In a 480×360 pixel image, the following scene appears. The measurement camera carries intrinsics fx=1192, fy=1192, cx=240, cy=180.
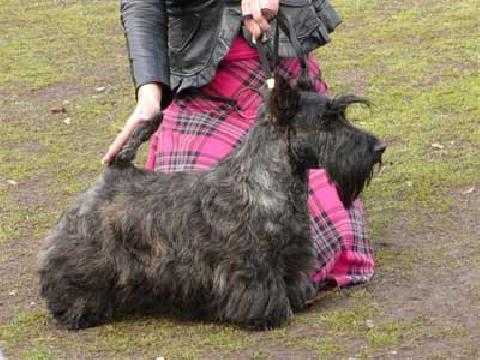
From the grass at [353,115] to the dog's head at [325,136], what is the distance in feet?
2.29

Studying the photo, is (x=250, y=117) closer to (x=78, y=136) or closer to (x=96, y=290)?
(x=96, y=290)

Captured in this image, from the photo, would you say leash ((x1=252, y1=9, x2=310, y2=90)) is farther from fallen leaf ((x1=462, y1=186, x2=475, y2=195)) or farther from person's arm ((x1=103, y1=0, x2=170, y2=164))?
fallen leaf ((x1=462, y1=186, x2=475, y2=195))

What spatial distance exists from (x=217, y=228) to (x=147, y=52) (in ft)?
3.56

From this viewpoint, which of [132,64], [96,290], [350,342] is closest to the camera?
[350,342]

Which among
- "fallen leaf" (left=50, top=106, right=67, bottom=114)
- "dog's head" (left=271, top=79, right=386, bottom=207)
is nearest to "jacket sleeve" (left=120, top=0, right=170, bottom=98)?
"dog's head" (left=271, top=79, right=386, bottom=207)

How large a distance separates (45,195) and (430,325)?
11.0 ft

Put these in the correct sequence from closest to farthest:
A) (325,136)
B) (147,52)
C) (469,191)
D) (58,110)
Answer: (325,136), (147,52), (469,191), (58,110)

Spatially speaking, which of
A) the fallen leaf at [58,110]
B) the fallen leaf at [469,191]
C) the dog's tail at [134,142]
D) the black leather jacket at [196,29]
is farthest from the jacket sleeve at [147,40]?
the fallen leaf at [58,110]

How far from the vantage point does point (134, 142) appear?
5.43 metres

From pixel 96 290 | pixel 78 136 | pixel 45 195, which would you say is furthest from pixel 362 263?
pixel 78 136

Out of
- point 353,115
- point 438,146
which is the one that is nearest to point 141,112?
point 438,146

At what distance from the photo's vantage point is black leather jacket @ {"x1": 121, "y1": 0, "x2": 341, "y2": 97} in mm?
5957

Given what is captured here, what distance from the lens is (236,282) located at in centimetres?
526

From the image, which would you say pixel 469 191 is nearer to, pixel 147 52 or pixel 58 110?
pixel 147 52
